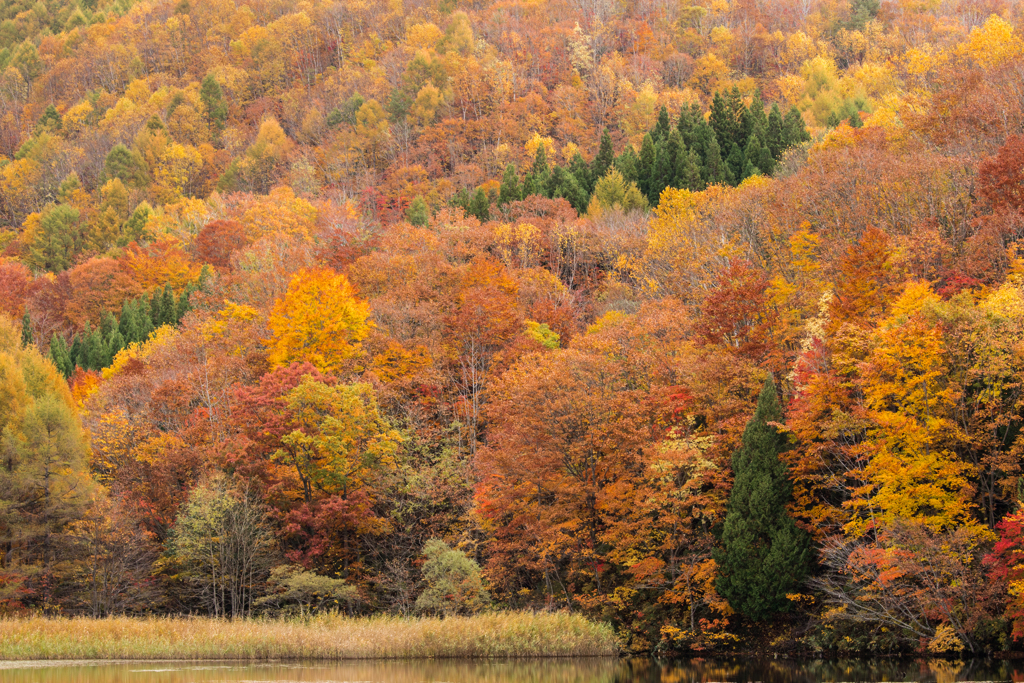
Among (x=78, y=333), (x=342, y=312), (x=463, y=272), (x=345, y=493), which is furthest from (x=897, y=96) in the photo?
(x=78, y=333)

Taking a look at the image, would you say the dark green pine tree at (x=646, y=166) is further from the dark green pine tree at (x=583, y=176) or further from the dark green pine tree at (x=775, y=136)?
the dark green pine tree at (x=775, y=136)

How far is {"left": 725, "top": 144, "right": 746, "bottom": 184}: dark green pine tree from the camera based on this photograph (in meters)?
90.2

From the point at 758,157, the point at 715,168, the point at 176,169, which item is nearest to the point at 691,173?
the point at 715,168

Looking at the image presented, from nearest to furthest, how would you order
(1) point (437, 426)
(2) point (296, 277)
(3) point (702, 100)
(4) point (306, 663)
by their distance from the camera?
1. (4) point (306, 663)
2. (1) point (437, 426)
3. (2) point (296, 277)
4. (3) point (702, 100)

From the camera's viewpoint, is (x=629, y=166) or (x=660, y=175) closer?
(x=660, y=175)

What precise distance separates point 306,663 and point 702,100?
4713 inches

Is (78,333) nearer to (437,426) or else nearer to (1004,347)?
(437,426)

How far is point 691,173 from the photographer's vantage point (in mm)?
88188

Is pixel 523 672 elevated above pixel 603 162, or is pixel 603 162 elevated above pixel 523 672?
pixel 603 162

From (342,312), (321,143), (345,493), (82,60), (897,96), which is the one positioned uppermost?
(82,60)

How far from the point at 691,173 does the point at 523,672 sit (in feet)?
205

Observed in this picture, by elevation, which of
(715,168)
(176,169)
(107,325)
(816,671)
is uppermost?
(176,169)

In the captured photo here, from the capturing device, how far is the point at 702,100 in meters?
142

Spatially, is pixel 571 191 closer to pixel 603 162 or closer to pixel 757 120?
pixel 603 162
